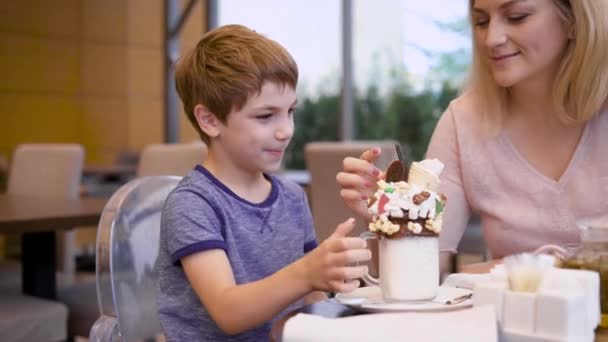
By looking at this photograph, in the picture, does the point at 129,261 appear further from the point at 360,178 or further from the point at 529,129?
the point at 529,129

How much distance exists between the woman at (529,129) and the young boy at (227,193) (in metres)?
0.46

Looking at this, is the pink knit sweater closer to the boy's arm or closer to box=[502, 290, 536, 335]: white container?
the boy's arm

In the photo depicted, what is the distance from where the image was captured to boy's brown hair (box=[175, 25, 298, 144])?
4.09 ft

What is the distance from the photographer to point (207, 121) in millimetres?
1293

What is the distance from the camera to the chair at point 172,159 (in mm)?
2816

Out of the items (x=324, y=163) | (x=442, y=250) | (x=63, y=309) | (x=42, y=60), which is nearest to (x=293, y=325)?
(x=442, y=250)


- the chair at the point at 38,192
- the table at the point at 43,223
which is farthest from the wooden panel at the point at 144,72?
the table at the point at 43,223

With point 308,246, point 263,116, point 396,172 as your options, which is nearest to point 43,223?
point 308,246

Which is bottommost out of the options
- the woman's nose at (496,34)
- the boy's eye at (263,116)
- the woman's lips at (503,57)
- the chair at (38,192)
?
the chair at (38,192)

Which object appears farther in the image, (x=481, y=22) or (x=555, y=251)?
(x=481, y=22)

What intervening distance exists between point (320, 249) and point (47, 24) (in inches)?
269

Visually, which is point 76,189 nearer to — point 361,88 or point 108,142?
point 361,88

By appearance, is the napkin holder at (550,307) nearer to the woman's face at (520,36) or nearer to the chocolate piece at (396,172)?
the chocolate piece at (396,172)

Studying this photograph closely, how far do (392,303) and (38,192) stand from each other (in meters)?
2.95
